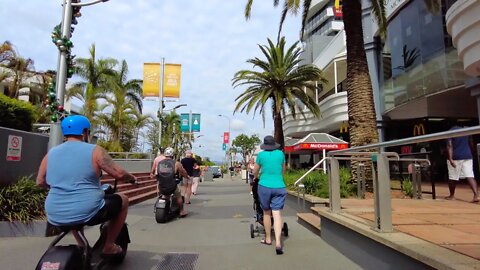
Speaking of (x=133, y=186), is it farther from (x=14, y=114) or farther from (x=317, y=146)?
(x=317, y=146)

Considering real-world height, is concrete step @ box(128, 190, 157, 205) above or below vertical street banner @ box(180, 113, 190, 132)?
below

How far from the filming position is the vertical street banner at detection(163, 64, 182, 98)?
2603 centimetres

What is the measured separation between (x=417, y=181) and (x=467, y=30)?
5280mm

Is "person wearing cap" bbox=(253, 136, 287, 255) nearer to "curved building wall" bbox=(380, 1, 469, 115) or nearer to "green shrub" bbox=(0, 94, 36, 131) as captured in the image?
"green shrub" bbox=(0, 94, 36, 131)

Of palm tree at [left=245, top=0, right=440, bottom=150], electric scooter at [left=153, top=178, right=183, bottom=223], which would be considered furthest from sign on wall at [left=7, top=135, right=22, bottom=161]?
palm tree at [left=245, top=0, right=440, bottom=150]

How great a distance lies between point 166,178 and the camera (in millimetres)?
9539

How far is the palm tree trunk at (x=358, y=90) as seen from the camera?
11.4 m

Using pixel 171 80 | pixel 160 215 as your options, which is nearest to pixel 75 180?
pixel 160 215

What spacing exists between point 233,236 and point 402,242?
4.00m

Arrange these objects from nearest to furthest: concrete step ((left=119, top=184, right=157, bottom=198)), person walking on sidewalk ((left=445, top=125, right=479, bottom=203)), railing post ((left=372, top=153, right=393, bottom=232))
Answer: railing post ((left=372, top=153, right=393, bottom=232)) < person walking on sidewalk ((left=445, top=125, right=479, bottom=203)) < concrete step ((left=119, top=184, right=157, bottom=198))

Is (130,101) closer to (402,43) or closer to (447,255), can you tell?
(402,43)

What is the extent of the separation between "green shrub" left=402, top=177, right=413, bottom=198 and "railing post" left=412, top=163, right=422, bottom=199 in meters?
0.12

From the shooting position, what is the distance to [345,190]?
10727mm

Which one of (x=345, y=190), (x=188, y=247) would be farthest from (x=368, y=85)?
(x=188, y=247)
